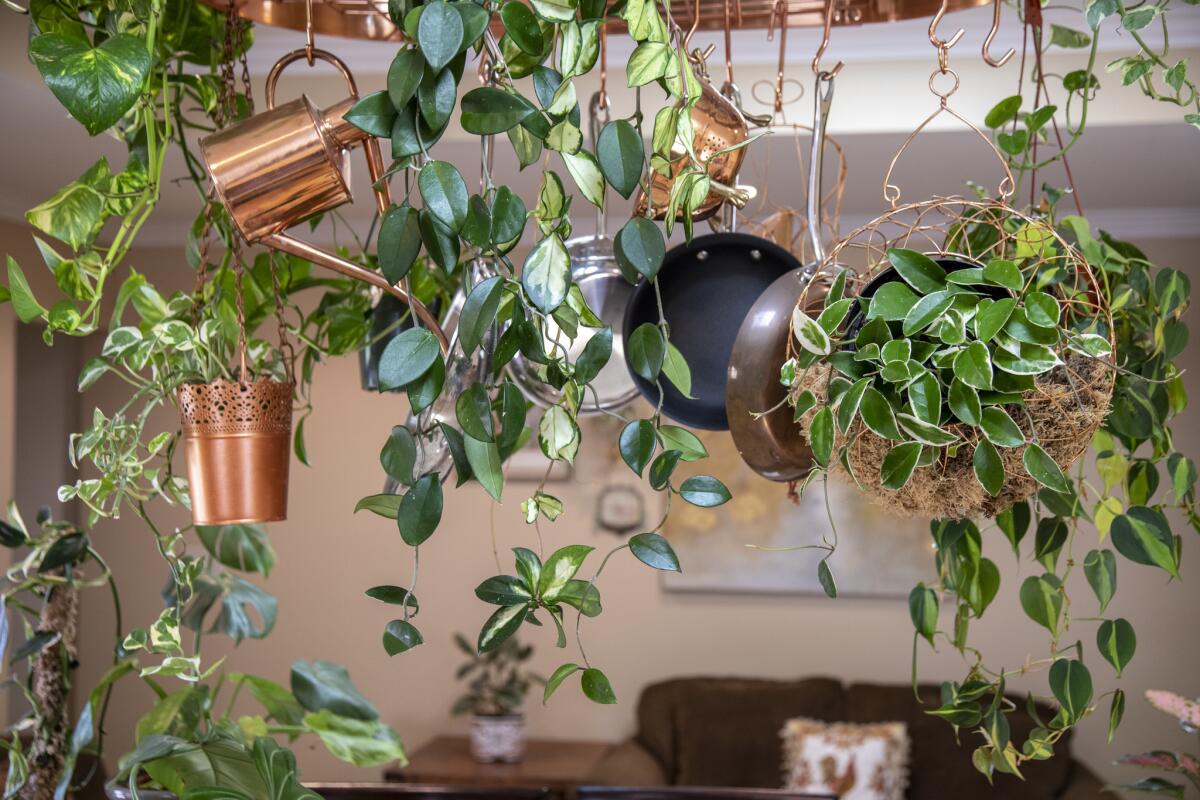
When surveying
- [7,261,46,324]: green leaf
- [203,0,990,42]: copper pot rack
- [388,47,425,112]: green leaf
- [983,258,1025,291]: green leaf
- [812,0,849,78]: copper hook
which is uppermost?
[203,0,990,42]: copper pot rack

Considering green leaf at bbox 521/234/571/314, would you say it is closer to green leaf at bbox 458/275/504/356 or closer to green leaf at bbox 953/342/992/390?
green leaf at bbox 458/275/504/356

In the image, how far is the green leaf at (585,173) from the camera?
2.25 ft

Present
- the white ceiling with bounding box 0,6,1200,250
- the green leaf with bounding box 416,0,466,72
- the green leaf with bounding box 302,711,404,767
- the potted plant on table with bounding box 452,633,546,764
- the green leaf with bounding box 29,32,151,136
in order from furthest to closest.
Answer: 1. the potted plant on table with bounding box 452,633,546,764
2. the white ceiling with bounding box 0,6,1200,250
3. the green leaf with bounding box 302,711,404,767
4. the green leaf with bounding box 29,32,151,136
5. the green leaf with bounding box 416,0,466,72

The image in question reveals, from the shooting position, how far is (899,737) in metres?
4.04

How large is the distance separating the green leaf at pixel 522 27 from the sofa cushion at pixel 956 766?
362cm

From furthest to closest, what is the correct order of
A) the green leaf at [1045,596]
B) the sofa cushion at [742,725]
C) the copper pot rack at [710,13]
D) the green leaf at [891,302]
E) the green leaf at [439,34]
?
the sofa cushion at [742,725]
the copper pot rack at [710,13]
the green leaf at [1045,596]
the green leaf at [891,302]
the green leaf at [439,34]

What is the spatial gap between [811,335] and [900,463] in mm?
109

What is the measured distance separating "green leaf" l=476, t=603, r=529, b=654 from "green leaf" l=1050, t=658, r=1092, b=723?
1.89ft

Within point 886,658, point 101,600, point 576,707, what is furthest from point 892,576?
point 101,600

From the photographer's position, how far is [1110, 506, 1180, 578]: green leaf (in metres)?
1.07

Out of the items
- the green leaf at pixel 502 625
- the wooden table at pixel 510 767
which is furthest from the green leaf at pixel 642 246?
the wooden table at pixel 510 767

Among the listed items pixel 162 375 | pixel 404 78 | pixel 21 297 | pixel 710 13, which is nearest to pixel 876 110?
pixel 710 13

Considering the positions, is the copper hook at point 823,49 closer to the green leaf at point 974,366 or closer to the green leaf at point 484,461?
the green leaf at point 974,366

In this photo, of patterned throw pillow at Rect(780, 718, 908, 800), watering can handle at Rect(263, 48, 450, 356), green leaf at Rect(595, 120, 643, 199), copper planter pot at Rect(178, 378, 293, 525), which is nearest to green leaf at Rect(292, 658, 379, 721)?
copper planter pot at Rect(178, 378, 293, 525)
